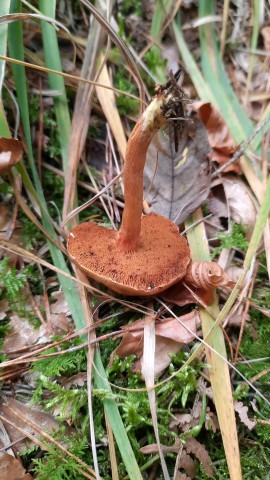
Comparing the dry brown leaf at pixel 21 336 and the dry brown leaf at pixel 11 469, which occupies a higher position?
the dry brown leaf at pixel 21 336

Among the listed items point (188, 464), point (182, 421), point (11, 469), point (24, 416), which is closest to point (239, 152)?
point (182, 421)

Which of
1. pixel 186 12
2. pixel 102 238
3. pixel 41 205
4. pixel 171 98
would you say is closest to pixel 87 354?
pixel 102 238

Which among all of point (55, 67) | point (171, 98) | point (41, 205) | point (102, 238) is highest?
point (55, 67)

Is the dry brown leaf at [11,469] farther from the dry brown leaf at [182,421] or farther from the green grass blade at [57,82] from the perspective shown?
the green grass blade at [57,82]

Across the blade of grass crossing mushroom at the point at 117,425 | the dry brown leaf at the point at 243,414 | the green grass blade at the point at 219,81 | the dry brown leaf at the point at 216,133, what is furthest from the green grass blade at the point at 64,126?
the green grass blade at the point at 219,81

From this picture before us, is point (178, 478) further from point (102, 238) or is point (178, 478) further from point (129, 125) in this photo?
point (129, 125)

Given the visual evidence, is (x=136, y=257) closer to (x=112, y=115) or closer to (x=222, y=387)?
(x=222, y=387)
